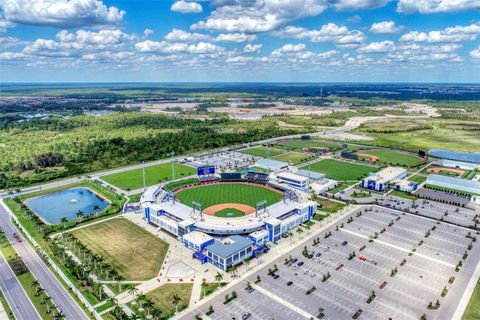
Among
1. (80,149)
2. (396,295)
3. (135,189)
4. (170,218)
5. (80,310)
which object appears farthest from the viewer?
(80,149)

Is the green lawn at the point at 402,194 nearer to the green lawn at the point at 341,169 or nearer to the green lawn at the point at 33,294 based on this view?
the green lawn at the point at 341,169

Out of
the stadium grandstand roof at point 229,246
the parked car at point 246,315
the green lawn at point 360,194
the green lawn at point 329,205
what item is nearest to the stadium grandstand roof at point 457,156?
the green lawn at point 360,194

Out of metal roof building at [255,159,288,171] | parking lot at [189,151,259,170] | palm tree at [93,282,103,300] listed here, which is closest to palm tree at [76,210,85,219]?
palm tree at [93,282,103,300]

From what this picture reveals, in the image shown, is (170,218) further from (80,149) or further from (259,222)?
(80,149)

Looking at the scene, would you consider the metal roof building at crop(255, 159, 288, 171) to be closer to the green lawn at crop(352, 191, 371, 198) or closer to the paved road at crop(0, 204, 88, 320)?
the green lawn at crop(352, 191, 371, 198)

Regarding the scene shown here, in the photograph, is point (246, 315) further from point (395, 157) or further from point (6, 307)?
point (395, 157)

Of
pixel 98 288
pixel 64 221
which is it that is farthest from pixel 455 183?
pixel 64 221

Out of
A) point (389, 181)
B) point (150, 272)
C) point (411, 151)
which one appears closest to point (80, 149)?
point (150, 272)
